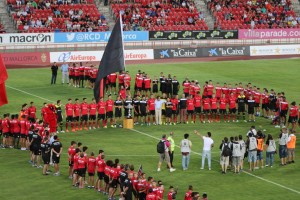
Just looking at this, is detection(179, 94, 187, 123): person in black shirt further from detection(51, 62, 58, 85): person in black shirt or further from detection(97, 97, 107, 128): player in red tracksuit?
detection(51, 62, 58, 85): person in black shirt

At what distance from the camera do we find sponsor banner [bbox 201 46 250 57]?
6938 cm

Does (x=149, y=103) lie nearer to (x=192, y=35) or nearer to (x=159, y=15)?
(x=192, y=35)

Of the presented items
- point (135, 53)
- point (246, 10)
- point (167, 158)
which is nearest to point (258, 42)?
point (246, 10)

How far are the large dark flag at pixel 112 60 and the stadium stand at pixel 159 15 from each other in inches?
1335

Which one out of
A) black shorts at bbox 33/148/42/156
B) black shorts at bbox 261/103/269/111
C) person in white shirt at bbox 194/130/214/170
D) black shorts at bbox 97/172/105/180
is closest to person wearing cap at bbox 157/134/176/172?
person in white shirt at bbox 194/130/214/170

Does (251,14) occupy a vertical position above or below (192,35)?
above

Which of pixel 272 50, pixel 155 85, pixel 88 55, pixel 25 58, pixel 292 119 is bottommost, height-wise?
pixel 292 119

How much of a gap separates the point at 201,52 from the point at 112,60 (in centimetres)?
2884

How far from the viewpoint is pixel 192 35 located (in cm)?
7625

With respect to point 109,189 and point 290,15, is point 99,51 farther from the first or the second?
point 109,189

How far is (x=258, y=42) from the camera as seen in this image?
78.6m

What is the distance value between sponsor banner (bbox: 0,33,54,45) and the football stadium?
0.29ft

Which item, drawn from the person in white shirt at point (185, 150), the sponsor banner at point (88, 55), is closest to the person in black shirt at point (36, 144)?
the person in white shirt at point (185, 150)

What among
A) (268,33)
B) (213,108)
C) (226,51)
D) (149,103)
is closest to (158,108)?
(149,103)
